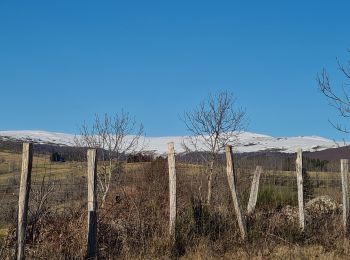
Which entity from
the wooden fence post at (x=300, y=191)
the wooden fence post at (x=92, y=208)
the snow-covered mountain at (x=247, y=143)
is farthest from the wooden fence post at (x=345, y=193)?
the snow-covered mountain at (x=247, y=143)

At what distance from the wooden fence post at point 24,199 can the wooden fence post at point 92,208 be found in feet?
3.84

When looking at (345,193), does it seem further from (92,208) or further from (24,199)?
(24,199)

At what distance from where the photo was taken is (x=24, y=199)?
8.60 meters

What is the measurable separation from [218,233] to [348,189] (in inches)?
168

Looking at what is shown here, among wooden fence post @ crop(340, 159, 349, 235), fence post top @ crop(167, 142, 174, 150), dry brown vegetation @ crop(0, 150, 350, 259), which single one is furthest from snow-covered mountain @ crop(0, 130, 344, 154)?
fence post top @ crop(167, 142, 174, 150)

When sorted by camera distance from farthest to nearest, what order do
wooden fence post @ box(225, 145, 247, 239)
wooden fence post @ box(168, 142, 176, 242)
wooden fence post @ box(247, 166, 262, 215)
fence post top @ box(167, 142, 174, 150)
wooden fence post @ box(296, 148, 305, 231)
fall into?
1. wooden fence post @ box(247, 166, 262, 215)
2. wooden fence post @ box(296, 148, 305, 231)
3. wooden fence post @ box(225, 145, 247, 239)
4. fence post top @ box(167, 142, 174, 150)
5. wooden fence post @ box(168, 142, 176, 242)

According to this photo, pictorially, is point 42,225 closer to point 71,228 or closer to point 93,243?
point 71,228

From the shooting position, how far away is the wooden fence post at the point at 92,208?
9.33m

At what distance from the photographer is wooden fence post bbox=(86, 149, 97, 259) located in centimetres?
933

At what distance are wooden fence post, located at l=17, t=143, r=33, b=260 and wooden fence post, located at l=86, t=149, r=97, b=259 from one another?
117cm

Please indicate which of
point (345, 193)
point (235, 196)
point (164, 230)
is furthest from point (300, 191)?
point (164, 230)

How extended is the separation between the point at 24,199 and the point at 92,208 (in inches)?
51.7

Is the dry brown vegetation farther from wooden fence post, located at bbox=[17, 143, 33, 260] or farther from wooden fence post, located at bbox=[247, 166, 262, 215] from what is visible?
wooden fence post, located at bbox=[247, 166, 262, 215]

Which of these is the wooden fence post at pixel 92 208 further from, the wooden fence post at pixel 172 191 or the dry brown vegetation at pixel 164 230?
the wooden fence post at pixel 172 191
